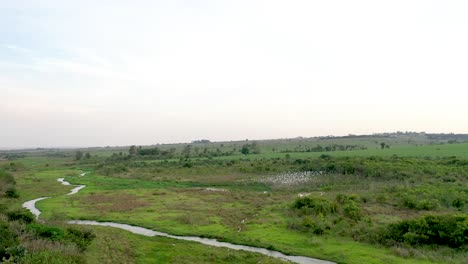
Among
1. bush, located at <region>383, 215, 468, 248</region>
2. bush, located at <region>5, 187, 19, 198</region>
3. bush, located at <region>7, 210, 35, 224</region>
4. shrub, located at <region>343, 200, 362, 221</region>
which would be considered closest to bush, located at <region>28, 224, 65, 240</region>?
bush, located at <region>7, 210, 35, 224</region>

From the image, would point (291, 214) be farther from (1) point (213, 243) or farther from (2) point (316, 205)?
(1) point (213, 243)

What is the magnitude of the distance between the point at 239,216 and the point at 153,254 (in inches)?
560

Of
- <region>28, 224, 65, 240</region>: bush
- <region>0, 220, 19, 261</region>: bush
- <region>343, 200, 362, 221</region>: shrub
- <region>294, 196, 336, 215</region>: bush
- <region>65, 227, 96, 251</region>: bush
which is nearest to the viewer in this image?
<region>0, 220, 19, 261</region>: bush

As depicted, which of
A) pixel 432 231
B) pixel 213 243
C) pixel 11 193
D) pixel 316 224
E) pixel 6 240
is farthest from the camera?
pixel 11 193

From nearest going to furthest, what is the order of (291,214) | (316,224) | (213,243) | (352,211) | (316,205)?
1. (213,243)
2. (316,224)
3. (352,211)
4. (316,205)
5. (291,214)

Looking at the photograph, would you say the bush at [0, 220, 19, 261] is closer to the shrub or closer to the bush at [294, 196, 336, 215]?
the bush at [294, 196, 336, 215]

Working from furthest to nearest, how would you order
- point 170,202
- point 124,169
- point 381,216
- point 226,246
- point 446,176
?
point 124,169
point 446,176
point 170,202
point 381,216
point 226,246

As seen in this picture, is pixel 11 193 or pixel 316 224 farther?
pixel 11 193

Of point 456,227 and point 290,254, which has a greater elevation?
point 456,227

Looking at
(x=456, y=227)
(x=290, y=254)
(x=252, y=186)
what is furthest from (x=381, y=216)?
(x=252, y=186)

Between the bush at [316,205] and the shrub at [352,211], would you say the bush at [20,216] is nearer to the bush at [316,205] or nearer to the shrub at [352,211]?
the bush at [316,205]

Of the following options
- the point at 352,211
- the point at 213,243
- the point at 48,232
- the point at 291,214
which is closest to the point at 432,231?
the point at 352,211

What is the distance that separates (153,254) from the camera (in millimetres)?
27797

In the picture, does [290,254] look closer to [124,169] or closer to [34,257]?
[34,257]
